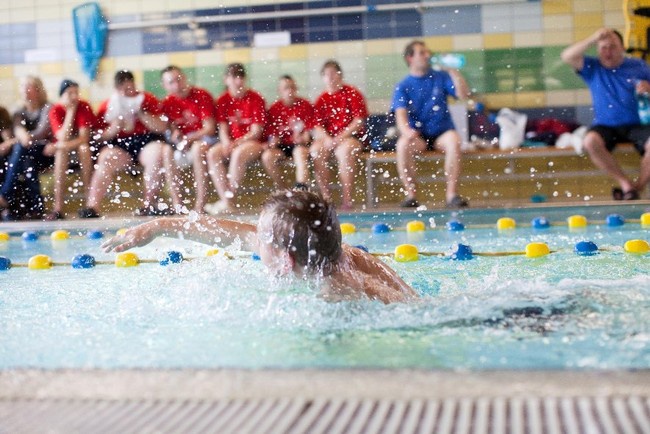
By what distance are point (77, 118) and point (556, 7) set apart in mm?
5107

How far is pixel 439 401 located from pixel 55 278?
3.13 meters

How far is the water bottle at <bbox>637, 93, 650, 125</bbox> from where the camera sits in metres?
7.37

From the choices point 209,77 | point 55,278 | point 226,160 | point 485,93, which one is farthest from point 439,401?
point 209,77

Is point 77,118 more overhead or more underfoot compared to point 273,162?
more overhead

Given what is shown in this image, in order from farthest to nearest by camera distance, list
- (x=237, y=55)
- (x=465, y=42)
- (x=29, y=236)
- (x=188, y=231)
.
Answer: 1. (x=237, y=55)
2. (x=465, y=42)
3. (x=29, y=236)
4. (x=188, y=231)

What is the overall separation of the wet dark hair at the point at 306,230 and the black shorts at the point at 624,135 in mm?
5030

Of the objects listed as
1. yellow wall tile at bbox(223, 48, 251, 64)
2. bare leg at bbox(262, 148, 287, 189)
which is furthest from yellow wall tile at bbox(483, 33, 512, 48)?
bare leg at bbox(262, 148, 287, 189)

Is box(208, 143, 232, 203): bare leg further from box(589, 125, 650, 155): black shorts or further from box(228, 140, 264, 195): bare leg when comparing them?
A: box(589, 125, 650, 155): black shorts

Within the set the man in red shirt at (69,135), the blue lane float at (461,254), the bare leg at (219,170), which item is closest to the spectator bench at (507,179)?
the bare leg at (219,170)

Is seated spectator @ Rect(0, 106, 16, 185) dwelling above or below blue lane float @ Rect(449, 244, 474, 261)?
above

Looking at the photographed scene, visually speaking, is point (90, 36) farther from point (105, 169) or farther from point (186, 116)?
point (105, 169)

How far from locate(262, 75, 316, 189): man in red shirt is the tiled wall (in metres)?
1.57

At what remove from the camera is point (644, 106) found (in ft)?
24.3

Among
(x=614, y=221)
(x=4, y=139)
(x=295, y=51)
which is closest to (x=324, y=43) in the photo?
(x=295, y=51)
